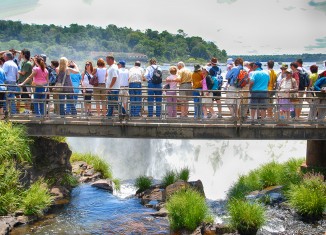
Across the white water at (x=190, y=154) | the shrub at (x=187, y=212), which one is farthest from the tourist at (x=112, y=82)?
the white water at (x=190, y=154)

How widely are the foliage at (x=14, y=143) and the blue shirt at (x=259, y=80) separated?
25.7 feet

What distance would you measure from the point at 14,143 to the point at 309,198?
31.2 ft

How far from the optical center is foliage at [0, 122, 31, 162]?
17.6m

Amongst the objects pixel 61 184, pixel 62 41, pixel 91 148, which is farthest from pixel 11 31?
pixel 61 184

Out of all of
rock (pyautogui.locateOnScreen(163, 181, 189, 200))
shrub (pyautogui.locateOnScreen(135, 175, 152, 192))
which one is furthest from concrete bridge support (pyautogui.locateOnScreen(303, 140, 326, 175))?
shrub (pyautogui.locateOnScreen(135, 175, 152, 192))

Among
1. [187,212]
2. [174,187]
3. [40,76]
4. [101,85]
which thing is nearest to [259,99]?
[174,187]

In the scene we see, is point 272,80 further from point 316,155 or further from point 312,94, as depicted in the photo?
point 316,155

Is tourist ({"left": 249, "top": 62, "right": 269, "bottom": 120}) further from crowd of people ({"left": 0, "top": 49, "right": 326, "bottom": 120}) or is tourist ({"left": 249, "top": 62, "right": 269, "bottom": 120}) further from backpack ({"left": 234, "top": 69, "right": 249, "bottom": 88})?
backpack ({"left": 234, "top": 69, "right": 249, "bottom": 88})

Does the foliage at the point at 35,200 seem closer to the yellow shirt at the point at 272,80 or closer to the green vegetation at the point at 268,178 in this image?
the green vegetation at the point at 268,178

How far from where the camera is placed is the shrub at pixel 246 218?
15.6m

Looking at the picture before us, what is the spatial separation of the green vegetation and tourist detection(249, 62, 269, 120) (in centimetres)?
312

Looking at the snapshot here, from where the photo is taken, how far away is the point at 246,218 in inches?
615

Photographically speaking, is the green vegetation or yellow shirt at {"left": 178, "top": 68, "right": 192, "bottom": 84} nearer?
yellow shirt at {"left": 178, "top": 68, "right": 192, "bottom": 84}

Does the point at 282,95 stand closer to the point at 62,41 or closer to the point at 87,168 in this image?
the point at 87,168
